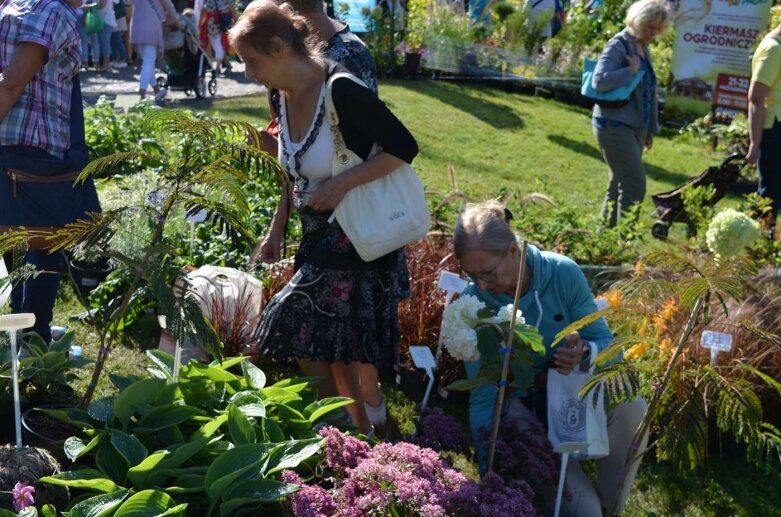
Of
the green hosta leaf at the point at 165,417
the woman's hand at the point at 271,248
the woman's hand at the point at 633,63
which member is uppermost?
the woman's hand at the point at 633,63

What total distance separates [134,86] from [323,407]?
1033 cm

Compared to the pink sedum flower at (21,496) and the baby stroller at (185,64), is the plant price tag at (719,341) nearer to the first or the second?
the pink sedum flower at (21,496)

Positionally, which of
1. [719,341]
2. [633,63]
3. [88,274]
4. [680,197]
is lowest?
[88,274]

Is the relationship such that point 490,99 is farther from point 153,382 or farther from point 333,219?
point 153,382

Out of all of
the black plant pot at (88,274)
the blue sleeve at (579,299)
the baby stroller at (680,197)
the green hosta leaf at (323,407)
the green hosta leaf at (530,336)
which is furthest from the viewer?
the baby stroller at (680,197)

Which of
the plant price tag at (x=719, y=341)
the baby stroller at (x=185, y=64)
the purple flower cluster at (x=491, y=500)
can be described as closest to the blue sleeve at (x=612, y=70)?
the plant price tag at (x=719, y=341)

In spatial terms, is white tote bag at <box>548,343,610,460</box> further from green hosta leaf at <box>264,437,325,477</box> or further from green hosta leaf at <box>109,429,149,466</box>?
green hosta leaf at <box>109,429,149,466</box>

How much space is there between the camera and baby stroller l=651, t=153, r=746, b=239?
7.23m

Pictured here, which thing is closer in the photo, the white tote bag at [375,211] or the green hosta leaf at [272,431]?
the green hosta leaf at [272,431]

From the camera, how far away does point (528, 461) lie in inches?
111

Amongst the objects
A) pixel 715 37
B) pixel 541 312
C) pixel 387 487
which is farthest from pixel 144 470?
pixel 715 37

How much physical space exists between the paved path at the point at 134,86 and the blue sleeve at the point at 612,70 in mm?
5908

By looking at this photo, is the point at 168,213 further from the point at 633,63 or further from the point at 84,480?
the point at 633,63

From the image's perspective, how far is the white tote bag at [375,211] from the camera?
10.5 feet
